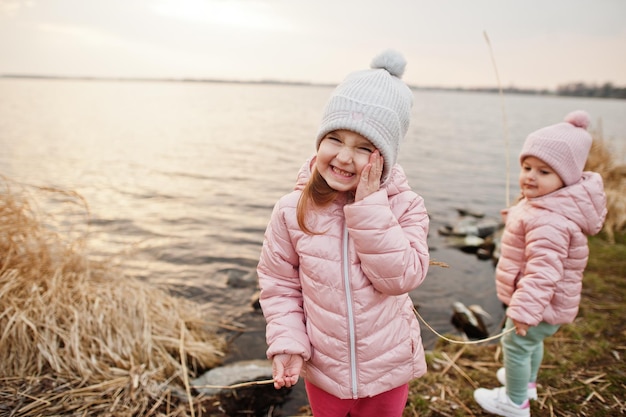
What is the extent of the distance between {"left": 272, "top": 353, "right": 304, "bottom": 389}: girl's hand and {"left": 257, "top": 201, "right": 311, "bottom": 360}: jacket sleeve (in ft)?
0.13

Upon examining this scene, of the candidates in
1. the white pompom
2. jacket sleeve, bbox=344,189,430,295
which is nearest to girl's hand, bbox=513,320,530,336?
jacket sleeve, bbox=344,189,430,295

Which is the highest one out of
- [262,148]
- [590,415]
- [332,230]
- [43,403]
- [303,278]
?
[332,230]

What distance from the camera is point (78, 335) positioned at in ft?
11.8

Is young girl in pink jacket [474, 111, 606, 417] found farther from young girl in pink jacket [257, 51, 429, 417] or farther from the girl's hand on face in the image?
the girl's hand on face

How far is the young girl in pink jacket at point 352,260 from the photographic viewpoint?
1921 millimetres

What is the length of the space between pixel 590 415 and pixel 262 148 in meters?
18.0

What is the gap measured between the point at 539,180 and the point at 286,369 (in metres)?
2.28

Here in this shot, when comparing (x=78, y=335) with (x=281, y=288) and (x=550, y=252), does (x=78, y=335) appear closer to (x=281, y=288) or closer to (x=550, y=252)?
(x=281, y=288)

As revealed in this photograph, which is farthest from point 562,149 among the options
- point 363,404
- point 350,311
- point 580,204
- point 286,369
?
point 286,369

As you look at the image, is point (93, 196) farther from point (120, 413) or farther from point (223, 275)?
point (120, 413)

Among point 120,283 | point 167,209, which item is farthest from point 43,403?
point 167,209

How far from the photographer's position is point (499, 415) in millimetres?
3334

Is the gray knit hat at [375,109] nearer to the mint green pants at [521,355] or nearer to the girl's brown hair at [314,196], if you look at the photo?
the girl's brown hair at [314,196]

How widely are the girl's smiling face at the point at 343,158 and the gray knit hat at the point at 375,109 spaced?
54mm
